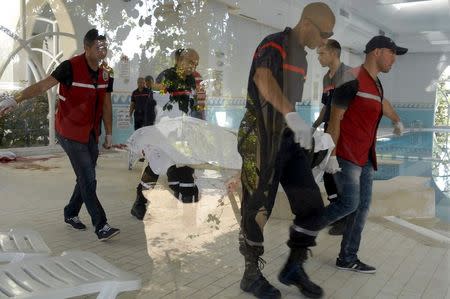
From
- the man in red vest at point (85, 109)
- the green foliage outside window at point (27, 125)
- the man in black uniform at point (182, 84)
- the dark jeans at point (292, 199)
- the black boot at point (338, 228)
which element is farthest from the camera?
the green foliage outside window at point (27, 125)

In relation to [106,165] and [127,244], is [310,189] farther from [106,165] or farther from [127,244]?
[106,165]

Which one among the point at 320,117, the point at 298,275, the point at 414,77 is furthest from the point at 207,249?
the point at 414,77

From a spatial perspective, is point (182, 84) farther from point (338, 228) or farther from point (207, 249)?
point (338, 228)

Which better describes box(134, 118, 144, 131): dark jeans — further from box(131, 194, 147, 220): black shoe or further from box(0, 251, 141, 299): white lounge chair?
box(0, 251, 141, 299): white lounge chair

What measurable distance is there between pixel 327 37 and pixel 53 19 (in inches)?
96.0

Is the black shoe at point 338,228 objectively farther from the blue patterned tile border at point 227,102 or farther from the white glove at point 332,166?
the blue patterned tile border at point 227,102

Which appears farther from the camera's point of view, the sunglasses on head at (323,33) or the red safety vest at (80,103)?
the red safety vest at (80,103)

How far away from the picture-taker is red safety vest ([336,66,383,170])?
6.51 ft

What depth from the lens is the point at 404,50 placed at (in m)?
1.95

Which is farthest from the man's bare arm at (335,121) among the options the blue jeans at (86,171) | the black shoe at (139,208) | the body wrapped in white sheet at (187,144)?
the black shoe at (139,208)

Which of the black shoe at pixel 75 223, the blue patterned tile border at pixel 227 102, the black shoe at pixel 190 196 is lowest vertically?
the black shoe at pixel 75 223

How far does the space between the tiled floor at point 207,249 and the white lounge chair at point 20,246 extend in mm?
386

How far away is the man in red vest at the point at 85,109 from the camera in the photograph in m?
2.79

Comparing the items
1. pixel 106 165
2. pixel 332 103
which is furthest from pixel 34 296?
pixel 106 165
